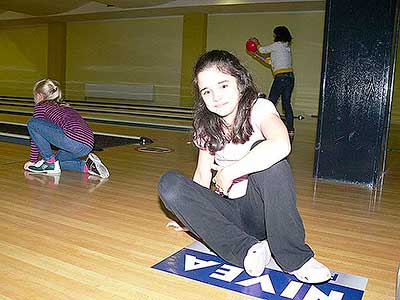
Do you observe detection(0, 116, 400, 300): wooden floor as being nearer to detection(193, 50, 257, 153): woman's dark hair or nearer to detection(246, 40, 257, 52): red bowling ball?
detection(193, 50, 257, 153): woman's dark hair

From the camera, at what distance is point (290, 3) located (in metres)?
9.39

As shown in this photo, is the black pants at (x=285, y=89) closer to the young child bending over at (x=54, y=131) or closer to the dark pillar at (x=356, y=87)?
the dark pillar at (x=356, y=87)

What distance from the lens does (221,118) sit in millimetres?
1755

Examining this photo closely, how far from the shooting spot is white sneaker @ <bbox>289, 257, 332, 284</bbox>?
1.59 meters

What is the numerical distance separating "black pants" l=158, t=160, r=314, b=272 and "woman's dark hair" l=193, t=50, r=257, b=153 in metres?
0.18

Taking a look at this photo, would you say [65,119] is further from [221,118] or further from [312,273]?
[312,273]

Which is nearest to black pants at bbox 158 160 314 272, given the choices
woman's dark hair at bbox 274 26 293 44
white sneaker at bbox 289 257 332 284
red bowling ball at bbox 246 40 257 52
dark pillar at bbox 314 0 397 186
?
white sneaker at bbox 289 257 332 284

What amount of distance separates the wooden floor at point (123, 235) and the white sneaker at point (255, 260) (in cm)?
15

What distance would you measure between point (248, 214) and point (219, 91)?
19.0 inches

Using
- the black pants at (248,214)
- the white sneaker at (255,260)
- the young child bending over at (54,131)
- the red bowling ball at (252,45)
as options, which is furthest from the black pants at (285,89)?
the white sneaker at (255,260)

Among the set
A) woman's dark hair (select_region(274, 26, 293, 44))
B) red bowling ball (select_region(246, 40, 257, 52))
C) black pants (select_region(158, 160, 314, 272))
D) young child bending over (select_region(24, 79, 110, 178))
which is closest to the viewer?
black pants (select_region(158, 160, 314, 272))

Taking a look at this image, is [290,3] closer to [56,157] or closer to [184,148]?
[184,148]

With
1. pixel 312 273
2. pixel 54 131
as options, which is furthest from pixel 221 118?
pixel 54 131

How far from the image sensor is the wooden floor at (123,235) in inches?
62.5
